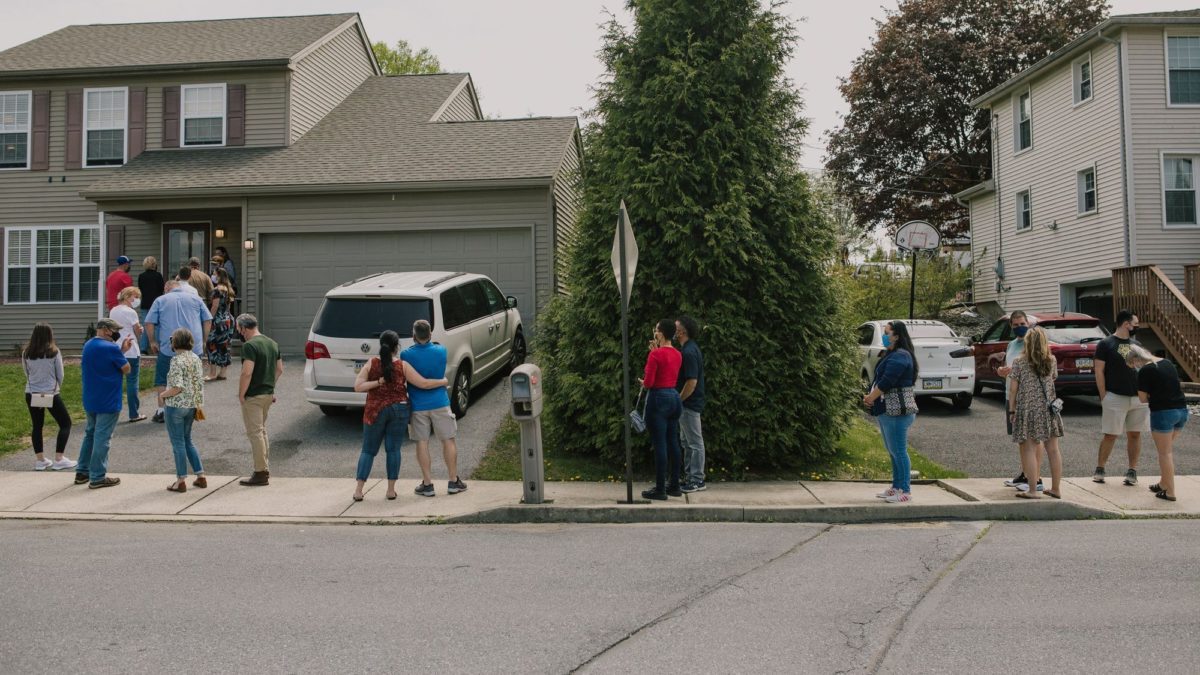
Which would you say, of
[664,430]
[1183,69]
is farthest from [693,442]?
[1183,69]

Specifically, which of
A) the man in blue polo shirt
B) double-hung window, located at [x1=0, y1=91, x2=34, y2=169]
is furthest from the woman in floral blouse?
double-hung window, located at [x1=0, y1=91, x2=34, y2=169]

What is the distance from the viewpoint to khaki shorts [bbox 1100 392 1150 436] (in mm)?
9070

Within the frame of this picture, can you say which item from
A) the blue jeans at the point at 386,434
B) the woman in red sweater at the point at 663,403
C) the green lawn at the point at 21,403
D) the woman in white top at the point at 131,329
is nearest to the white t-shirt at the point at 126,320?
the woman in white top at the point at 131,329

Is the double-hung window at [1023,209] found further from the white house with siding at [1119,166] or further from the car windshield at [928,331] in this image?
the car windshield at [928,331]

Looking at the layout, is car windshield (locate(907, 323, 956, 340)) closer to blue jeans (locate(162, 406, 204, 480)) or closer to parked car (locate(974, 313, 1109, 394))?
parked car (locate(974, 313, 1109, 394))

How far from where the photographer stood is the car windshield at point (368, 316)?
11047mm

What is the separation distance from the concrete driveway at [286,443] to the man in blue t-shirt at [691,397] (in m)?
2.60

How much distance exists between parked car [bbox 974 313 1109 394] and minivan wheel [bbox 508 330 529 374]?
7.96 meters

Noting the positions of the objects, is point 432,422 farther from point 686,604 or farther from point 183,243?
point 183,243

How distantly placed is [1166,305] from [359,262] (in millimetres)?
16579

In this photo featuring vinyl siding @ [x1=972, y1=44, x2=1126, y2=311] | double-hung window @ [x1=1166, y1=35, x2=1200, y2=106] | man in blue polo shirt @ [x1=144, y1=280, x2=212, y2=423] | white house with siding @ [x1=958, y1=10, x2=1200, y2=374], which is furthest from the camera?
vinyl siding @ [x1=972, y1=44, x2=1126, y2=311]

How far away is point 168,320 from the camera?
1171 cm

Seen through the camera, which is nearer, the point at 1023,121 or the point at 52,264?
the point at 52,264

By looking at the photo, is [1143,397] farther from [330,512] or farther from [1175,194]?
[1175,194]
